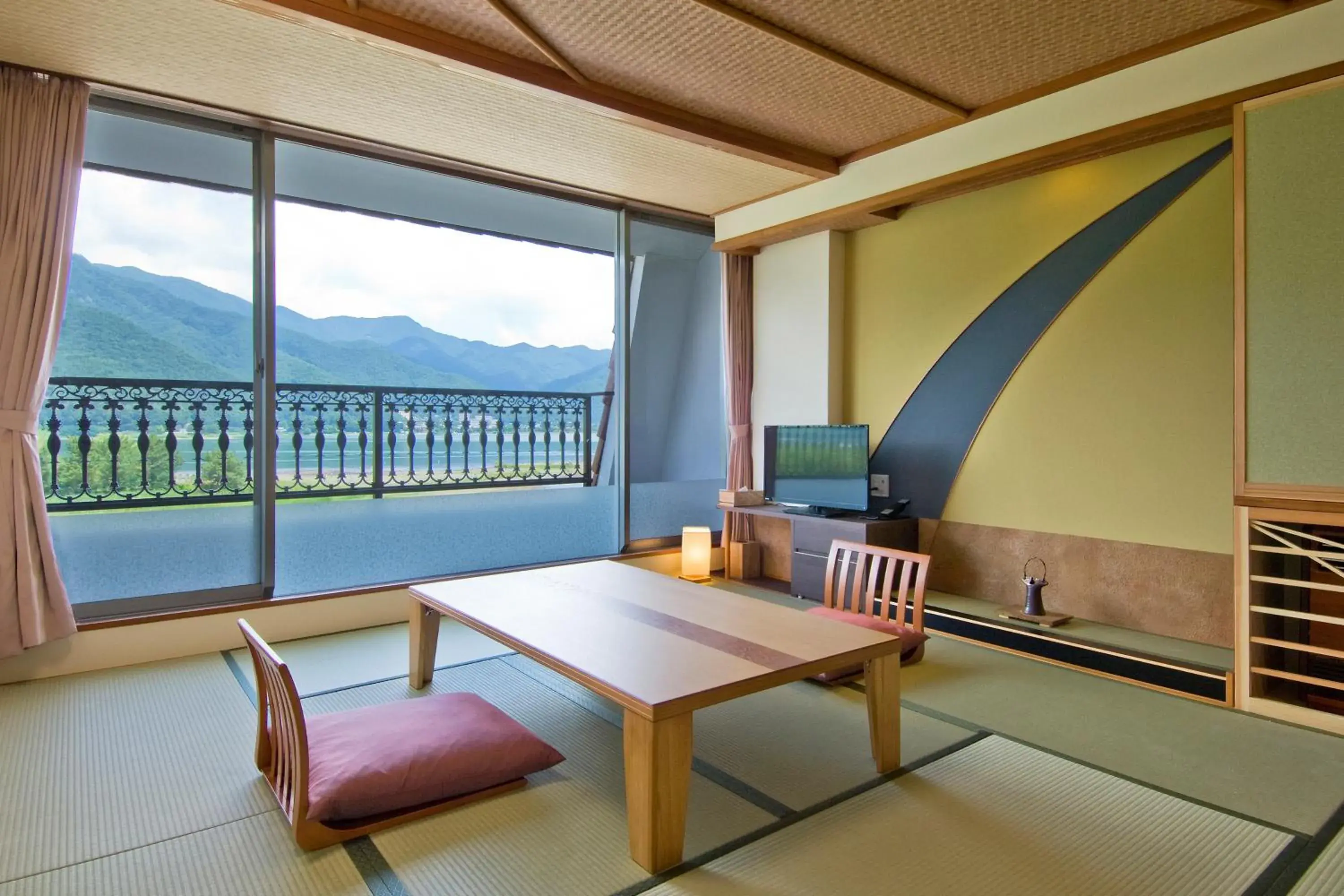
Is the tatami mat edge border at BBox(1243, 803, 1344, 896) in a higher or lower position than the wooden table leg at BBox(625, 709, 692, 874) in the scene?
lower

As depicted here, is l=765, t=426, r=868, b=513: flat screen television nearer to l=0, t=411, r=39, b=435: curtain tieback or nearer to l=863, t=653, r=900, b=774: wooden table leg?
l=863, t=653, r=900, b=774: wooden table leg

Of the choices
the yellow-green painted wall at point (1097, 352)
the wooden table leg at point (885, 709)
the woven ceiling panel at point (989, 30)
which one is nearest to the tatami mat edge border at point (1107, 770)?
the wooden table leg at point (885, 709)

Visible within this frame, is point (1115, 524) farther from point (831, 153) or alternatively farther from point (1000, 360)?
point (831, 153)

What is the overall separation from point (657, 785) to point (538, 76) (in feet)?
9.41

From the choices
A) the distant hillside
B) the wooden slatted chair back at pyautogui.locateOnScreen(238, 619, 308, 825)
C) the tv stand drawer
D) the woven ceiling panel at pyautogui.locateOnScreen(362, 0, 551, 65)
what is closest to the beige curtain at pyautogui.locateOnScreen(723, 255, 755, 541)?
the tv stand drawer

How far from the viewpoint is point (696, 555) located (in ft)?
17.1

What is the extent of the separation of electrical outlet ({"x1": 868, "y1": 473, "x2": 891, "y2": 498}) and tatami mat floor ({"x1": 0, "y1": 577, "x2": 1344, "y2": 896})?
181 centimetres

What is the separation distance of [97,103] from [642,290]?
319cm

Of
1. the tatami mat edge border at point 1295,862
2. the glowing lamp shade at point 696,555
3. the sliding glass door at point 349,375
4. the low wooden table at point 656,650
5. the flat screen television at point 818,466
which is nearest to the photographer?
the tatami mat edge border at point 1295,862

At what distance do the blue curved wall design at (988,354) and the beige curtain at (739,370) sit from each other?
1036mm

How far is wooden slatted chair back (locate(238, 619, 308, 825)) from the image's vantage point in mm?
1884

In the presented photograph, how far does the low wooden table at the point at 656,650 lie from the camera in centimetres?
187

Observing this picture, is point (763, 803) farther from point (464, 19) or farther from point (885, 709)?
point (464, 19)

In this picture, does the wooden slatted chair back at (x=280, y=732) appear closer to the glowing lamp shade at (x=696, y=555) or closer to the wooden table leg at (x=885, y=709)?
the wooden table leg at (x=885, y=709)
